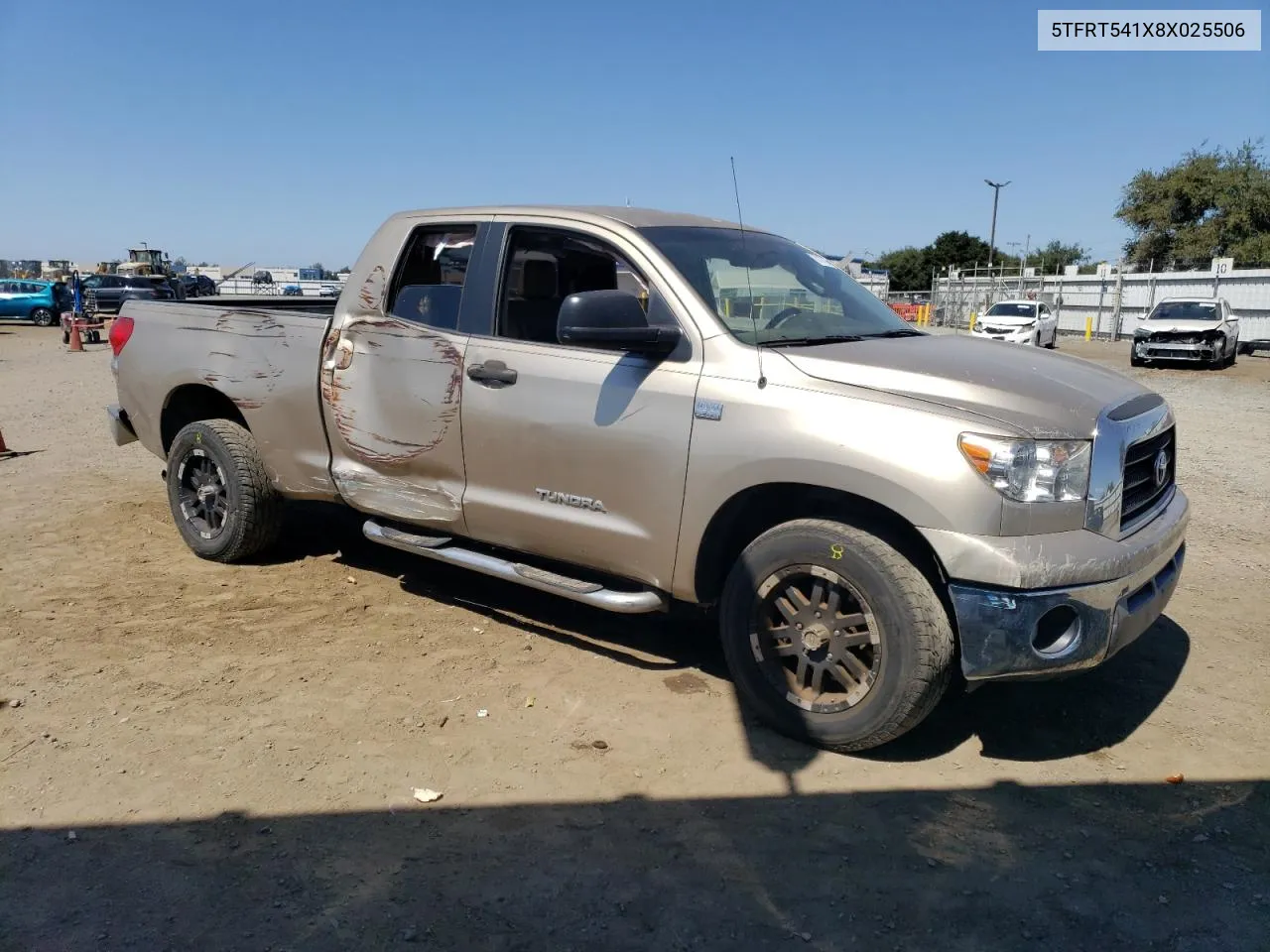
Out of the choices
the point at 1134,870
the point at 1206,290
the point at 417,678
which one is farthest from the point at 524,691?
the point at 1206,290

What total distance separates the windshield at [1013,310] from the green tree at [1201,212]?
21476 millimetres

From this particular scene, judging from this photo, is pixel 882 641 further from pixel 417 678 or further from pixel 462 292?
pixel 462 292

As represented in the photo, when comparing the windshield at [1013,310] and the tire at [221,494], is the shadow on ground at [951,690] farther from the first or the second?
the windshield at [1013,310]

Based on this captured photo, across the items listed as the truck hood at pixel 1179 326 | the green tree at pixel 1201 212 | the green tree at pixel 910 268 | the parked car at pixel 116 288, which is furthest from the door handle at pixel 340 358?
the green tree at pixel 910 268

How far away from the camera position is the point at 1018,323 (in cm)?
2725

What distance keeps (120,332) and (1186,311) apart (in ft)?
76.7

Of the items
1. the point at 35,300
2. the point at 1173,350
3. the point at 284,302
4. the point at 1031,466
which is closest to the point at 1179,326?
the point at 1173,350

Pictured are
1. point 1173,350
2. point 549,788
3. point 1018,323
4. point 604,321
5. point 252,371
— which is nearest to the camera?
point 549,788

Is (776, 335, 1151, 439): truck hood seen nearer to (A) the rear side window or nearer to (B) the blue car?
(A) the rear side window

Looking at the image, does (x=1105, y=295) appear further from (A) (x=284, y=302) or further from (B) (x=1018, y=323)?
(A) (x=284, y=302)

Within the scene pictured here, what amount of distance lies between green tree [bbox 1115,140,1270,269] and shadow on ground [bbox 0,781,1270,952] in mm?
48188

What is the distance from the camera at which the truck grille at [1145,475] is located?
3.47 metres

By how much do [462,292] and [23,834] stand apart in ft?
9.07

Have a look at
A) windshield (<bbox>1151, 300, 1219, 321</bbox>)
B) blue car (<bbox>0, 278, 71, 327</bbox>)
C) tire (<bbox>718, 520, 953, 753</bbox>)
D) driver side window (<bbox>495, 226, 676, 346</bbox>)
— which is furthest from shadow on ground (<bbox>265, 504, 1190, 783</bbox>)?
blue car (<bbox>0, 278, 71, 327</bbox>)
